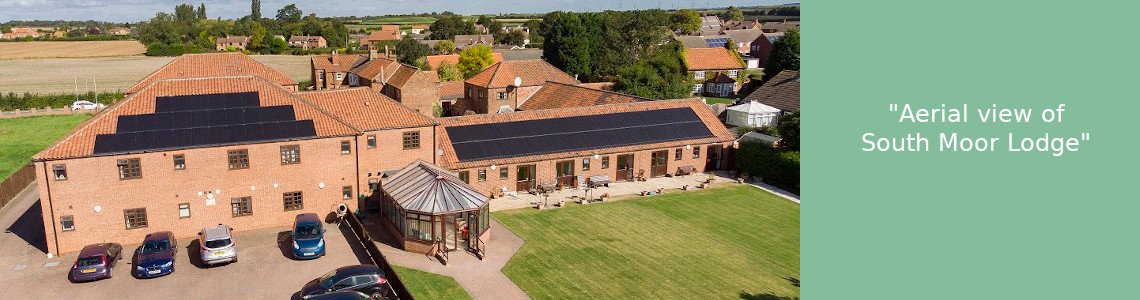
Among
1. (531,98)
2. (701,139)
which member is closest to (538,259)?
(701,139)

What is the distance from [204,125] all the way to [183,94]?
318cm

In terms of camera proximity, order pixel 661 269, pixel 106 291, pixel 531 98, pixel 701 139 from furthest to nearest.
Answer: pixel 531 98
pixel 701 139
pixel 661 269
pixel 106 291

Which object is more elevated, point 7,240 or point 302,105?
point 302,105

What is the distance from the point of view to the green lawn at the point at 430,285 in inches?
965

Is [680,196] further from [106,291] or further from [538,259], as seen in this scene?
[106,291]

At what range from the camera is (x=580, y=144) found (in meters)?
39.7

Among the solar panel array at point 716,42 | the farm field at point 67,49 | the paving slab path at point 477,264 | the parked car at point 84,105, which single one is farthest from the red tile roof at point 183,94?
the farm field at point 67,49

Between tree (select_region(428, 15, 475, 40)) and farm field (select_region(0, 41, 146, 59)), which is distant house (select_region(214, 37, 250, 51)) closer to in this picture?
farm field (select_region(0, 41, 146, 59))

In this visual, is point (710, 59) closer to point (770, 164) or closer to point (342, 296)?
point (770, 164)

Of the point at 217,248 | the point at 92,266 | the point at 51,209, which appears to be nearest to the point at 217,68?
the point at 51,209

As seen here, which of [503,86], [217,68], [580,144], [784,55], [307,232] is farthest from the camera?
[784,55]

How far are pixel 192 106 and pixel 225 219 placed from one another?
537 cm

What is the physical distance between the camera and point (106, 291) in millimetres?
24469

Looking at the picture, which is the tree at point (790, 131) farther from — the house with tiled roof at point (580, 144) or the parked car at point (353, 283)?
the parked car at point (353, 283)
